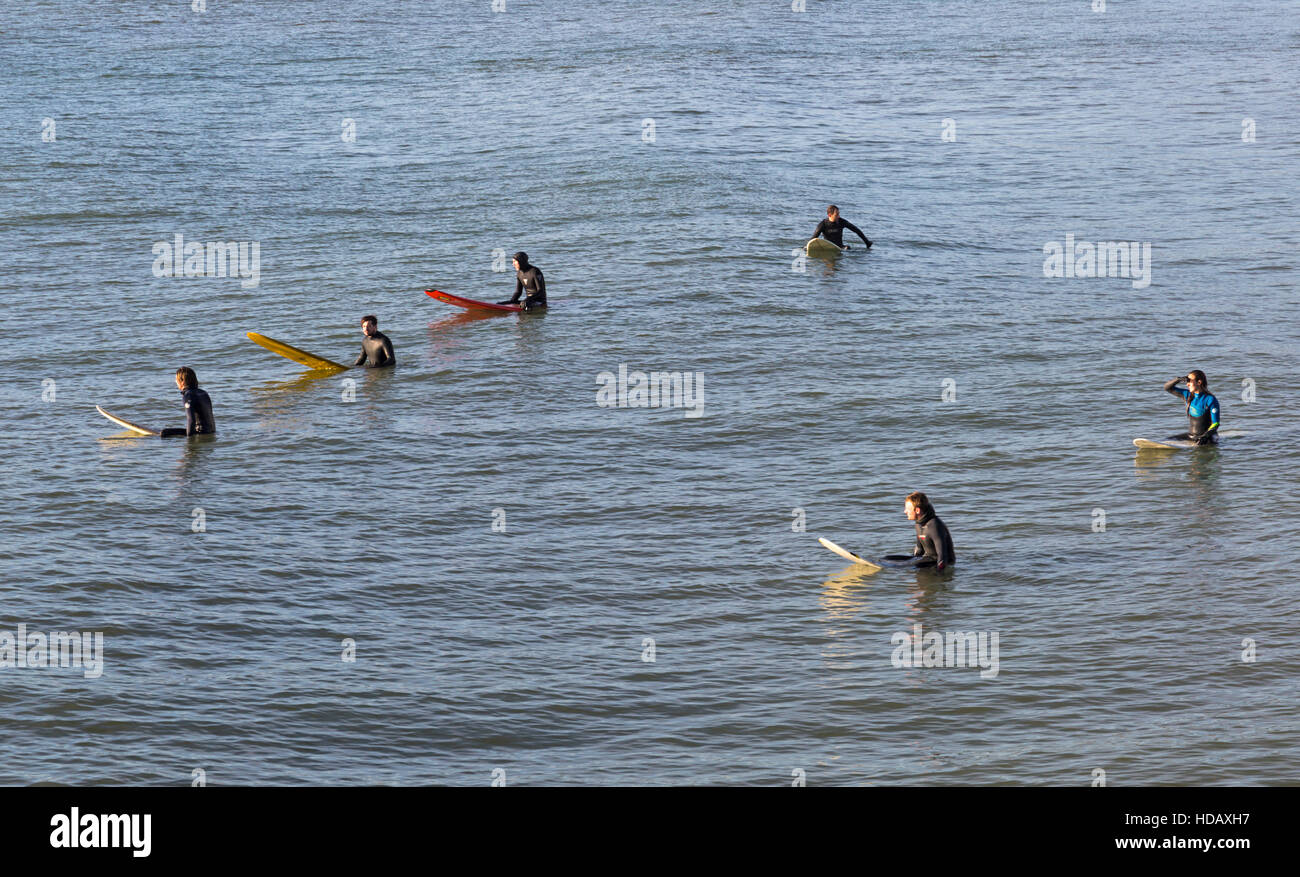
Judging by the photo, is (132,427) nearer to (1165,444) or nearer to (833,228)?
(1165,444)

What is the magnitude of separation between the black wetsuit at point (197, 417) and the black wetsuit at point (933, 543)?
12725 mm

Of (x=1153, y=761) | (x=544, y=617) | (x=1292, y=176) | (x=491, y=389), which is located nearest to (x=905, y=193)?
(x=1292, y=176)

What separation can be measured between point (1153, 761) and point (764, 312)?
62.9 ft

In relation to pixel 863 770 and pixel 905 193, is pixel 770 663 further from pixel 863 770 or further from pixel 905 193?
pixel 905 193

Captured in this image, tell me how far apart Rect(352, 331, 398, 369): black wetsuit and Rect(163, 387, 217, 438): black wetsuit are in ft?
14.3

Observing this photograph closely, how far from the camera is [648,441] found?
24797 millimetres

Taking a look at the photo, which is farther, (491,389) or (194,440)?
(491,389)

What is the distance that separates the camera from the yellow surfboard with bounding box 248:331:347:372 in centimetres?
2875

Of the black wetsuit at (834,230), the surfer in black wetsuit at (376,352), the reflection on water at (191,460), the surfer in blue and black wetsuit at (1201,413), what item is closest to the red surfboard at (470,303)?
the surfer in black wetsuit at (376,352)

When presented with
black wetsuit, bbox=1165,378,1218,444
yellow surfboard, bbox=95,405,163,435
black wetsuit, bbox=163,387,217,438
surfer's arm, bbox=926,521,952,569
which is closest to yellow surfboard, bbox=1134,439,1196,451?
black wetsuit, bbox=1165,378,1218,444

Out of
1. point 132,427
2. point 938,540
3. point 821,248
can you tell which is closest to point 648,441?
point 938,540

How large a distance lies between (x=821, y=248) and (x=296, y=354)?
1423 centimetres

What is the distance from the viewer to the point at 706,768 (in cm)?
1452

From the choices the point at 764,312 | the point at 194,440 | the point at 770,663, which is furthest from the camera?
the point at 764,312
